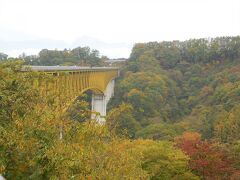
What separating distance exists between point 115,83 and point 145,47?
73.3ft

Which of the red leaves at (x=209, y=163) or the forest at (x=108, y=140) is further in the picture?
the red leaves at (x=209, y=163)

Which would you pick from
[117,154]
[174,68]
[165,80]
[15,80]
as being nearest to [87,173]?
[117,154]

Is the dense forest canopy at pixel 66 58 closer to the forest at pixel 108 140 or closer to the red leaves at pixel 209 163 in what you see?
the forest at pixel 108 140

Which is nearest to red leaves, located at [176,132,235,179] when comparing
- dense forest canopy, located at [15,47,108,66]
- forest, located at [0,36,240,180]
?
forest, located at [0,36,240,180]

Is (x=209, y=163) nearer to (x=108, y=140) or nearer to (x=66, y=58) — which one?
(x=108, y=140)

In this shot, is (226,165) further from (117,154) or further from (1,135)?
(1,135)

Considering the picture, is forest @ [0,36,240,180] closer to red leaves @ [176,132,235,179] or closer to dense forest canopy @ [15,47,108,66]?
red leaves @ [176,132,235,179]

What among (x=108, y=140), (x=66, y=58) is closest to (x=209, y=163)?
(x=108, y=140)

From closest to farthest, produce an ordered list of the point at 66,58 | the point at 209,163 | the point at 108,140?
the point at 108,140 < the point at 209,163 < the point at 66,58

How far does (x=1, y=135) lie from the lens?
974 centimetres

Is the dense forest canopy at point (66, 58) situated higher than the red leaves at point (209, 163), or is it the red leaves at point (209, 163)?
the dense forest canopy at point (66, 58)

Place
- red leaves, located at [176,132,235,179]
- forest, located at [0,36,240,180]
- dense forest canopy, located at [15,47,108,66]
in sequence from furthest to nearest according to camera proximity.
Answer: dense forest canopy, located at [15,47,108,66] < red leaves, located at [176,132,235,179] < forest, located at [0,36,240,180]

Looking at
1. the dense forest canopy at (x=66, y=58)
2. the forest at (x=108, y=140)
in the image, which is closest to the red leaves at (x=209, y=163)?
the forest at (x=108, y=140)

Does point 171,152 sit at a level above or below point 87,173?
below
